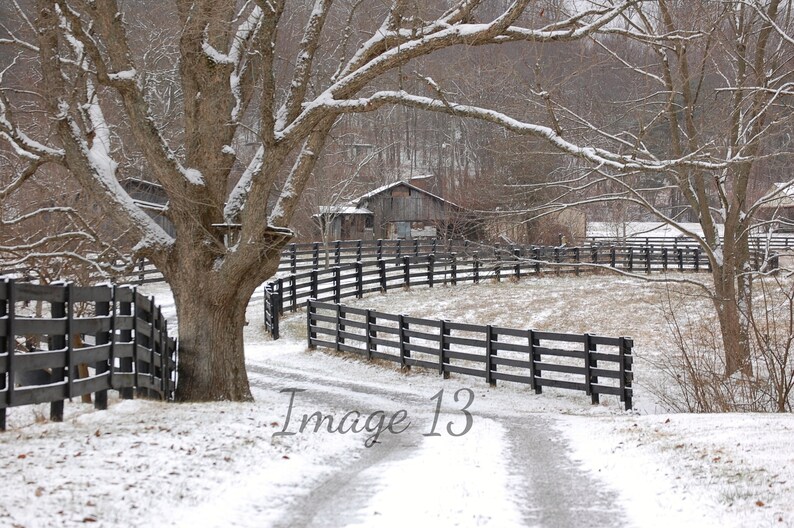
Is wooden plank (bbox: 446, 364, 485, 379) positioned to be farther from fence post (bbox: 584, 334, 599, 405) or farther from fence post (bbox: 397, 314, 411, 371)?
fence post (bbox: 584, 334, 599, 405)

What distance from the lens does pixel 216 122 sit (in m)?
11.1

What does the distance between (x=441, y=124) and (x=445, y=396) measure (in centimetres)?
6869

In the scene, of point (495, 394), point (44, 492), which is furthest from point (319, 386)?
point (44, 492)

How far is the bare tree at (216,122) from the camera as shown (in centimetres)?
978

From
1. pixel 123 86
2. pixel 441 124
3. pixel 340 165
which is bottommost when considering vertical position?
pixel 123 86

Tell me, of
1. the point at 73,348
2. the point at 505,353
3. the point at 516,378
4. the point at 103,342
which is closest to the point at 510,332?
the point at 516,378

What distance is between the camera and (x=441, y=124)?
8100cm

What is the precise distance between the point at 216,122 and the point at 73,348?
4.50 metres

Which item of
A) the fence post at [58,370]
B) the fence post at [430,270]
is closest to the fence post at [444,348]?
the fence post at [58,370]

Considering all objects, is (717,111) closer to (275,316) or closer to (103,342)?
(275,316)

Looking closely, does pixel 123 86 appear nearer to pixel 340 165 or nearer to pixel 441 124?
pixel 340 165

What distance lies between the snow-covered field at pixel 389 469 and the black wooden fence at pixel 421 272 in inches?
194

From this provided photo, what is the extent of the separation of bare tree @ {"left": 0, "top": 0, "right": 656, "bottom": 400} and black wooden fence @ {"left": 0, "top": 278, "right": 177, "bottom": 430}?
93cm

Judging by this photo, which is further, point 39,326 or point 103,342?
point 103,342
